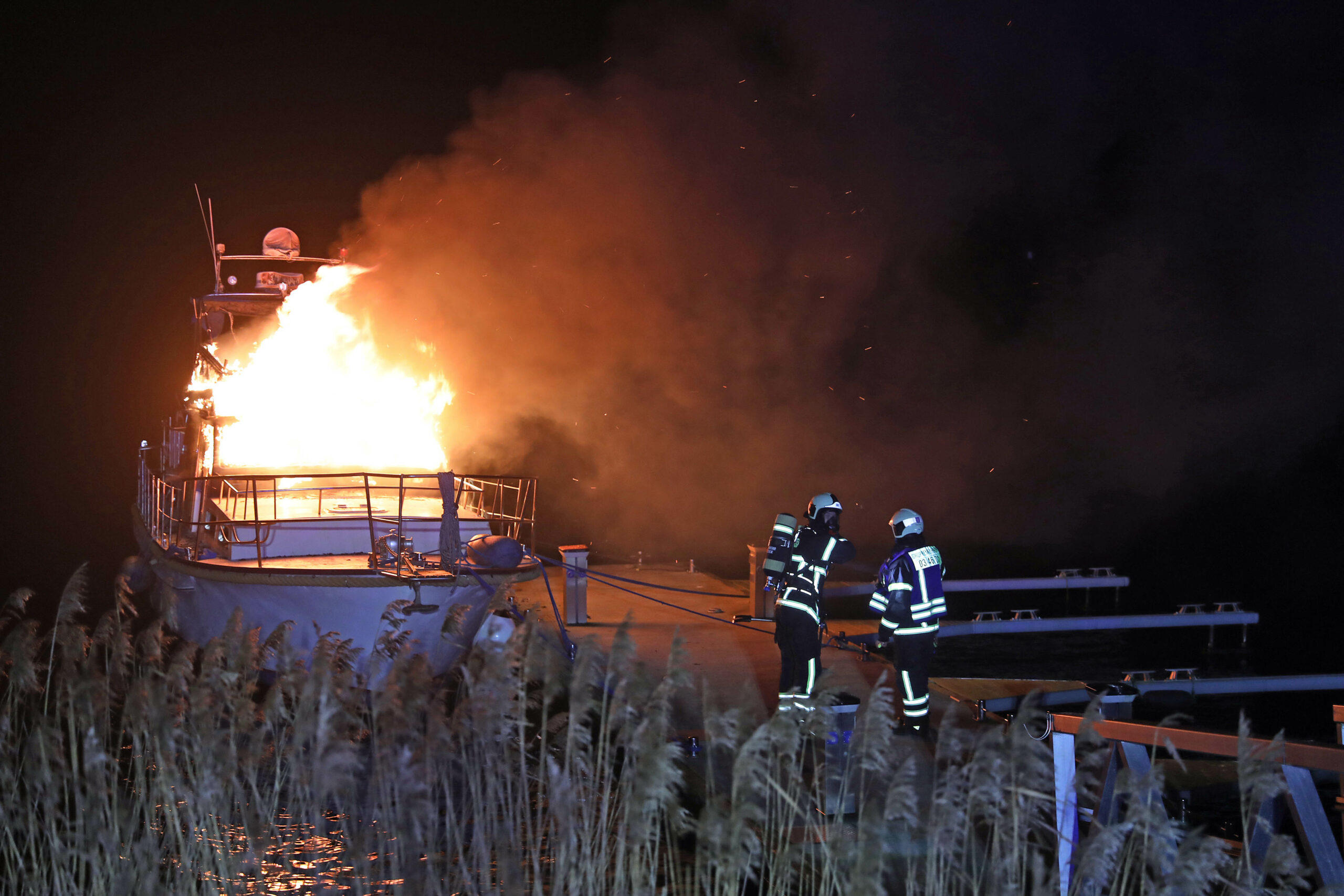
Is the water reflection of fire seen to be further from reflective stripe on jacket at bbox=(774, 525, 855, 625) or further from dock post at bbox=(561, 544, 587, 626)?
reflective stripe on jacket at bbox=(774, 525, 855, 625)

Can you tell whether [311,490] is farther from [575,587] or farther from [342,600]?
[575,587]

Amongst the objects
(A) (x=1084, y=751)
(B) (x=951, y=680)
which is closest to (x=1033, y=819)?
(A) (x=1084, y=751)

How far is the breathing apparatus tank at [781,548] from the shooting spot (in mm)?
6727

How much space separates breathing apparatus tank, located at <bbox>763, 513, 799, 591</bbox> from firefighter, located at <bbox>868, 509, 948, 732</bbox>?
0.67 m

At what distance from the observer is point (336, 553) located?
9.01 meters

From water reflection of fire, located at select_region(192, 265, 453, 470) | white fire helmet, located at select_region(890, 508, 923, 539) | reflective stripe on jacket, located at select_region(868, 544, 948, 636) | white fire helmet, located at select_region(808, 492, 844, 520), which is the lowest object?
reflective stripe on jacket, located at select_region(868, 544, 948, 636)

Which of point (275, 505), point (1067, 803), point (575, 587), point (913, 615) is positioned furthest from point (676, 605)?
point (1067, 803)

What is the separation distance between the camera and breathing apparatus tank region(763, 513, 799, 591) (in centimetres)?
673

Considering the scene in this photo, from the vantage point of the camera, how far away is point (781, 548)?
22.4 feet

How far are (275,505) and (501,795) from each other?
567 centimetres

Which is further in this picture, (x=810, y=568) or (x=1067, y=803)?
(x=810, y=568)

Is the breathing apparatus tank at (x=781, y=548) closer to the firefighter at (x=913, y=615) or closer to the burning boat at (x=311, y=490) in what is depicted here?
the firefighter at (x=913, y=615)

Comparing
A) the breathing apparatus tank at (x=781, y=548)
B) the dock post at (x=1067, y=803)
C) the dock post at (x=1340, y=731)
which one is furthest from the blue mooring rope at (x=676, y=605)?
the dock post at (x=1340, y=731)

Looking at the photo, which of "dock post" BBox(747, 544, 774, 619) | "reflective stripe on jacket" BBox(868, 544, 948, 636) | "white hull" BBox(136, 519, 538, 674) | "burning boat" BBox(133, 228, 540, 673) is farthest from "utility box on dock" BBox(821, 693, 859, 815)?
"dock post" BBox(747, 544, 774, 619)
